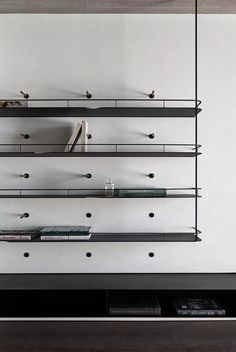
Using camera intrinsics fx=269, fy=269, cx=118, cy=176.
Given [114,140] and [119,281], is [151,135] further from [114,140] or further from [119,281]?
[119,281]

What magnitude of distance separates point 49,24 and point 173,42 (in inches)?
34.2

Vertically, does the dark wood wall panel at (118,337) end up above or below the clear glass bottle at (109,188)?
below

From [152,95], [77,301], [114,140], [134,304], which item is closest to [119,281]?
[134,304]

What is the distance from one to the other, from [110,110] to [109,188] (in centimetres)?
51

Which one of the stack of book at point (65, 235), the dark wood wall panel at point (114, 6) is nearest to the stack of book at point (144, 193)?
the stack of book at point (65, 235)

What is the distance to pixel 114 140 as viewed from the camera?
186 centimetres

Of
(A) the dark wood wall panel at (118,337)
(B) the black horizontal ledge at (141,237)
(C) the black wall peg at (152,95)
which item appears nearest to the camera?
(A) the dark wood wall panel at (118,337)

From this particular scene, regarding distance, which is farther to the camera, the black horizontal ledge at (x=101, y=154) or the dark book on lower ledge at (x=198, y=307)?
the black horizontal ledge at (x=101, y=154)

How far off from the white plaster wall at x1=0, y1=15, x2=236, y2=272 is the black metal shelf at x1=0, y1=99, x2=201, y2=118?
0.05 meters

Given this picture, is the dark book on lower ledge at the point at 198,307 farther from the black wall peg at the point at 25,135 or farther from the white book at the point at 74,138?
the black wall peg at the point at 25,135

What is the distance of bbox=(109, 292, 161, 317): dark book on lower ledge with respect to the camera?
158cm

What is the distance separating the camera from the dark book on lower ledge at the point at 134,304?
1.58 metres

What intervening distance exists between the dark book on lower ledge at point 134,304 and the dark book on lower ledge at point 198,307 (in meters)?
0.14

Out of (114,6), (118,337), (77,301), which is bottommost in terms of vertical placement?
(118,337)
